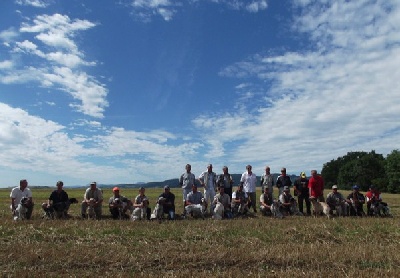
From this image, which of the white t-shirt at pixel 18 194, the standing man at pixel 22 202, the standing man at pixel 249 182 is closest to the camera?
the standing man at pixel 22 202

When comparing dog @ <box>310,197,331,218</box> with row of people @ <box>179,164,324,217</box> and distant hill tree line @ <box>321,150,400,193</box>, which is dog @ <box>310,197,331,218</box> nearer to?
row of people @ <box>179,164,324,217</box>

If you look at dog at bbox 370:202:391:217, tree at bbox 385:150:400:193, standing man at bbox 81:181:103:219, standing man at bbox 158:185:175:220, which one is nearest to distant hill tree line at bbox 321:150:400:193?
tree at bbox 385:150:400:193

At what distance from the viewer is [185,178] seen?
17453 mm

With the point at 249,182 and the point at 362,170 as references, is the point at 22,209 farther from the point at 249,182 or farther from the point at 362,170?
the point at 362,170

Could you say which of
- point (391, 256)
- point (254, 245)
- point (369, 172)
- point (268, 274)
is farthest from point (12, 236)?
point (369, 172)

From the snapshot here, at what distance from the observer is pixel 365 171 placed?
106250mm

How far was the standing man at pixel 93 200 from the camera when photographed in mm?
16203

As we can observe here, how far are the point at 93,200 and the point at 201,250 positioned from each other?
8.32m

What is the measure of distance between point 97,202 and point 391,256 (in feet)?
38.3

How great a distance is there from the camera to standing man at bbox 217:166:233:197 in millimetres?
17750

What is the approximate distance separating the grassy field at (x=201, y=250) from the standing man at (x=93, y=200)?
3.09 m

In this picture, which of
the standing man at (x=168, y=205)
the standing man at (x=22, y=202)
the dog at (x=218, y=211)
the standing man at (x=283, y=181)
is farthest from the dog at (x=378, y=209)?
the standing man at (x=22, y=202)

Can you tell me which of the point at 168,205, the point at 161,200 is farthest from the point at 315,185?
the point at 161,200

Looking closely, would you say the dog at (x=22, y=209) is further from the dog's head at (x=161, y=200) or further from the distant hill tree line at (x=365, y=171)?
the distant hill tree line at (x=365, y=171)
